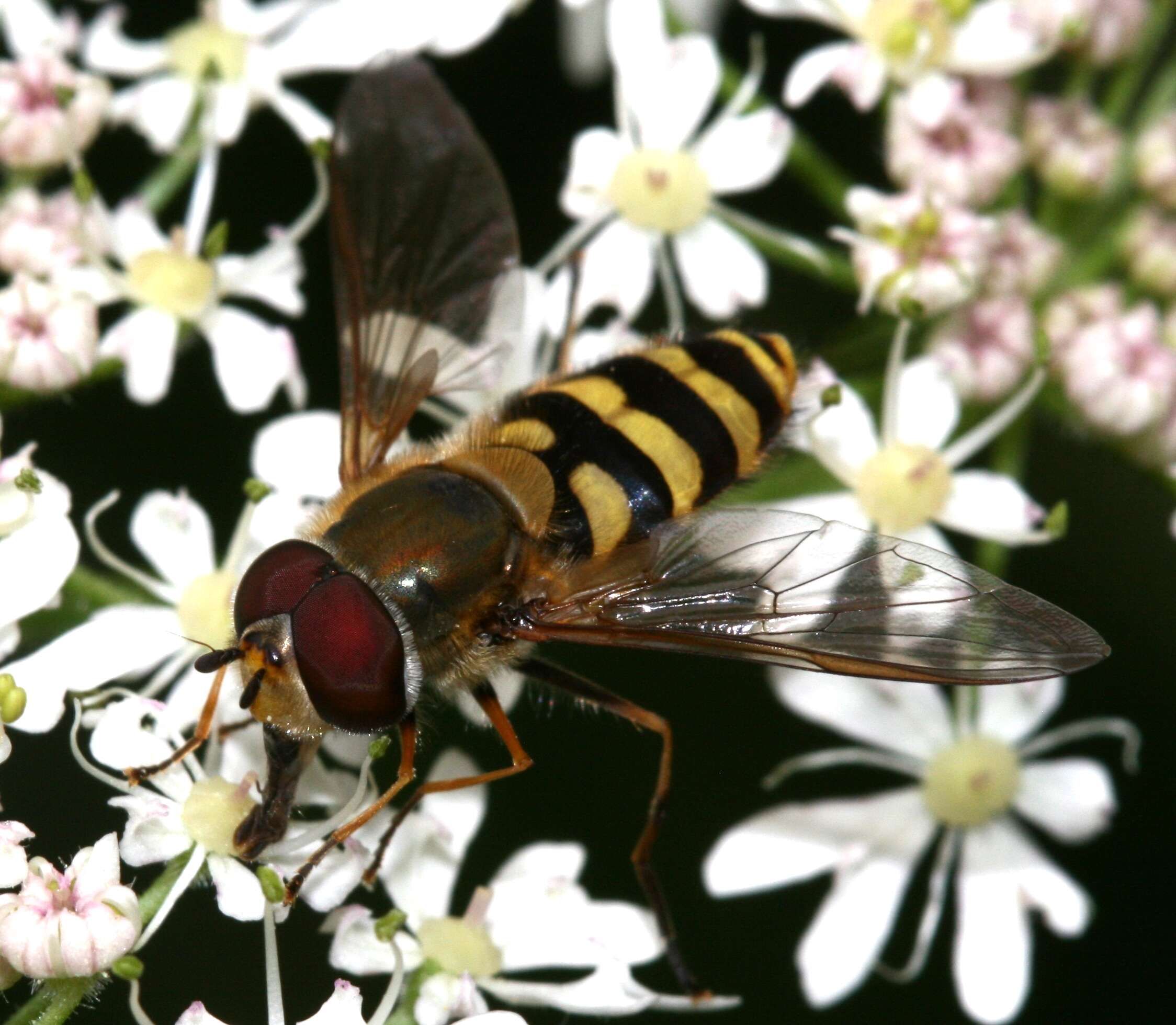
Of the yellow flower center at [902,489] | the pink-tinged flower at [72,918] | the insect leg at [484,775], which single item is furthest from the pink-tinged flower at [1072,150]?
the pink-tinged flower at [72,918]

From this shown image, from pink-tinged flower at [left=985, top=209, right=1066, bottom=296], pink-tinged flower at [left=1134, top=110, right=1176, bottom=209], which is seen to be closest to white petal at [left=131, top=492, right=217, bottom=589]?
pink-tinged flower at [left=985, top=209, right=1066, bottom=296]

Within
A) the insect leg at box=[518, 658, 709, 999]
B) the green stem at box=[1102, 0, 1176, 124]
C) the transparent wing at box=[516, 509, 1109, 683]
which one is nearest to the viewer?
the transparent wing at box=[516, 509, 1109, 683]

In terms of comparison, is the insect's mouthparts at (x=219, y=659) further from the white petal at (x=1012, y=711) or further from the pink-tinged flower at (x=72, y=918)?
the white petal at (x=1012, y=711)

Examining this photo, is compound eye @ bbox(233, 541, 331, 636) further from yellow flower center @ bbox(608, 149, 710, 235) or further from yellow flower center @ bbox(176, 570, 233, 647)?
yellow flower center @ bbox(608, 149, 710, 235)

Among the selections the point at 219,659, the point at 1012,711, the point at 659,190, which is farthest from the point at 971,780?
the point at 219,659

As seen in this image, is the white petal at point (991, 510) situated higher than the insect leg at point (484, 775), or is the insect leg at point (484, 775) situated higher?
the white petal at point (991, 510)

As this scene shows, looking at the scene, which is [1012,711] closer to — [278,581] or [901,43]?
[901,43]
